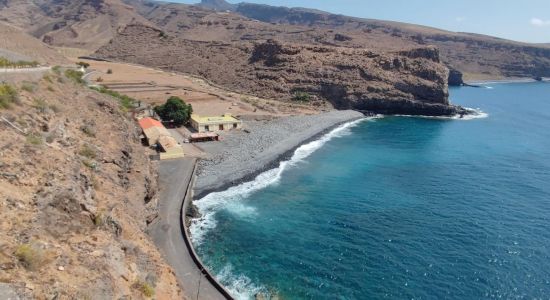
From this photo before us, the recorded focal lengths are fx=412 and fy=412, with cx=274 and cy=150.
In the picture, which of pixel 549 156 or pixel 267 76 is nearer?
pixel 549 156

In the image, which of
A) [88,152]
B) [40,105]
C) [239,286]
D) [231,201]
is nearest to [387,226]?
[231,201]

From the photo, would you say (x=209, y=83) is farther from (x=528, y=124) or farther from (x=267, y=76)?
(x=528, y=124)

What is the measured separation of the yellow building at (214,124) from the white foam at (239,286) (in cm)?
4595

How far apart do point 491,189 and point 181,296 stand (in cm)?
4880

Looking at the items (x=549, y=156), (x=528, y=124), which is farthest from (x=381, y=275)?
(x=528, y=124)

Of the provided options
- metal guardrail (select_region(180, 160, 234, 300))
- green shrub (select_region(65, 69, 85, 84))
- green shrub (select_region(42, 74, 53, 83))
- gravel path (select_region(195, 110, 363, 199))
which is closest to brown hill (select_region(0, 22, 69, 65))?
green shrub (select_region(65, 69, 85, 84))

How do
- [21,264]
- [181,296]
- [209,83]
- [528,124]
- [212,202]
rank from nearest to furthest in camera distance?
1. [21,264]
2. [181,296]
3. [212,202]
4. [528,124]
5. [209,83]

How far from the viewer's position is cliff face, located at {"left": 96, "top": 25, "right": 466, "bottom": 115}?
121 m

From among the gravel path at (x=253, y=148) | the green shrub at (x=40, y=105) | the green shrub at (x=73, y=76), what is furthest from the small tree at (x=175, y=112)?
the green shrub at (x=40, y=105)

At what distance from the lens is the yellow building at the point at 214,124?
80125 mm

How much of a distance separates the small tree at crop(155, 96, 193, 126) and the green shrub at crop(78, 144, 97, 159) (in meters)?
47.1

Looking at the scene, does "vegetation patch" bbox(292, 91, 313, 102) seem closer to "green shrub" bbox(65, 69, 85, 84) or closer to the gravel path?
the gravel path

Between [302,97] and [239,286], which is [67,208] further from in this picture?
[302,97]

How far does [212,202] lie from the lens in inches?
2035
